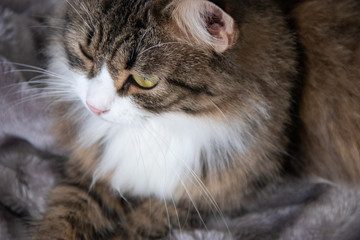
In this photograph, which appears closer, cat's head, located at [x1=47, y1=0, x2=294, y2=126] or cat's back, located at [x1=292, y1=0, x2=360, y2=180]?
cat's head, located at [x1=47, y1=0, x2=294, y2=126]

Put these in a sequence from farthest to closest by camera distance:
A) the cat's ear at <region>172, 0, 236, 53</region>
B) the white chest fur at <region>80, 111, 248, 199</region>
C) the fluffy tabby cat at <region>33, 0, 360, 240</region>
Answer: the white chest fur at <region>80, 111, 248, 199</region> < the fluffy tabby cat at <region>33, 0, 360, 240</region> < the cat's ear at <region>172, 0, 236, 53</region>

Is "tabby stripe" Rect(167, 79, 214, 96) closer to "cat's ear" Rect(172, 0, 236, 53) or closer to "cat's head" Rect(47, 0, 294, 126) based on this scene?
"cat's head" Rect(47, 0, 294, 126)

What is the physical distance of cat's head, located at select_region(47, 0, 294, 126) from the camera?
913 millimetres

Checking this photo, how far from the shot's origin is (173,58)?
0.94 metres

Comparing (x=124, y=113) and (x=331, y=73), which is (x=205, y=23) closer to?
(x=124, y=113)

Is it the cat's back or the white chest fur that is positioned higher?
the cat's back

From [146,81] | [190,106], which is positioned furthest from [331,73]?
[146,81]

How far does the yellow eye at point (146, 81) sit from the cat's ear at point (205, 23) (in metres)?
0.13

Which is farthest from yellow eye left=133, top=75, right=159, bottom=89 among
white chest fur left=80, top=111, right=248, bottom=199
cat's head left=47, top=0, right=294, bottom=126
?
white chest fur left=80, top=111, right=248, bottom=199

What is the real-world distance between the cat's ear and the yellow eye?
131mm

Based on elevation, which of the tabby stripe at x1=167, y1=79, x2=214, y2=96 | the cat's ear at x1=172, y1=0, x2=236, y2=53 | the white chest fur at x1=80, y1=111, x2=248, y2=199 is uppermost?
the cat's ear at x1=172, y1=0, x2=236, y2=53

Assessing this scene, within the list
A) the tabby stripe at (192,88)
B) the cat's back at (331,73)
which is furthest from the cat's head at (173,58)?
the cat's back at (331,73)

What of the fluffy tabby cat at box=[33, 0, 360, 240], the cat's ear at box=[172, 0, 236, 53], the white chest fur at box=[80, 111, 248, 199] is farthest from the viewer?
the white chest fur at box=[80, 111, 248, 199]

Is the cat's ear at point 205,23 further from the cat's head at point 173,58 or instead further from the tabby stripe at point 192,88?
the tabby stripe at point 192,88
